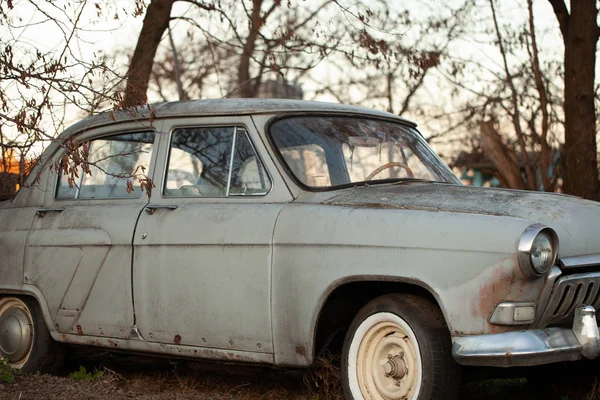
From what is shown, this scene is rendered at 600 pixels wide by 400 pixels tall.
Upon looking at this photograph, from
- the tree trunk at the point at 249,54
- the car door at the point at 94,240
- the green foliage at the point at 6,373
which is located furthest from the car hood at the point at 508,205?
the tree trunk at the point at 249,54

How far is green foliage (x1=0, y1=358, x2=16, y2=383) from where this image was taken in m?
5.56

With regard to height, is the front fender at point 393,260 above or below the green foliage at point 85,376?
above

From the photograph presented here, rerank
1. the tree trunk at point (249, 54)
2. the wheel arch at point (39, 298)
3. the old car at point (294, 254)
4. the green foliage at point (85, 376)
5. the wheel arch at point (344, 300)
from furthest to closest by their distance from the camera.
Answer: the tree trunk at point (249, 54) < the wheel arch at point (39, 298) < the green foliage at point (85, 376) < the wheel arch at point (344, 300) < the old car at point (294, 254)

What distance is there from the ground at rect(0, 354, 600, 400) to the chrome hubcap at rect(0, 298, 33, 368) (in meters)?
0.32

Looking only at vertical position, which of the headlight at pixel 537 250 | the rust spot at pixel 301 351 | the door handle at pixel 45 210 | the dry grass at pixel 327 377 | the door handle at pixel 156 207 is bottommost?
the dry grass at pixel 327 377

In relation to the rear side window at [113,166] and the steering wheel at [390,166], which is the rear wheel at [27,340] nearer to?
the rear side window at [113,166]

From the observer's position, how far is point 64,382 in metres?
5.65

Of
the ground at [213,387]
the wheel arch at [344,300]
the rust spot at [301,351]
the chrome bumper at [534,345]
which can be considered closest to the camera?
the chrome bumper at [534,345]

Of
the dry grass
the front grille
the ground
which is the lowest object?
the ground

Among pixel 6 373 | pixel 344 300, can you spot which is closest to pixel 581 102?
pixel 344 300

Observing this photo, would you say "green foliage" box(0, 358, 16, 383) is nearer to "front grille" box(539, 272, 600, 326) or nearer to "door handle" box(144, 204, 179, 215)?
"door handle" box(144, 204, 179, 215)

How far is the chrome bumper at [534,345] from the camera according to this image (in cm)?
406

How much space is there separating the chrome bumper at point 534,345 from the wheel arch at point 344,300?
1.21ft

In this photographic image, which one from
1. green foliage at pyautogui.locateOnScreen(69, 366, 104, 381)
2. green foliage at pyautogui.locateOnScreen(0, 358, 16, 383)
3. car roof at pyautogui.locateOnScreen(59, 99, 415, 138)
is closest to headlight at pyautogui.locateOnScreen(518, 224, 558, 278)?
car roof at pyautogui.locateOnScreen(59, 99, 415, 138)
